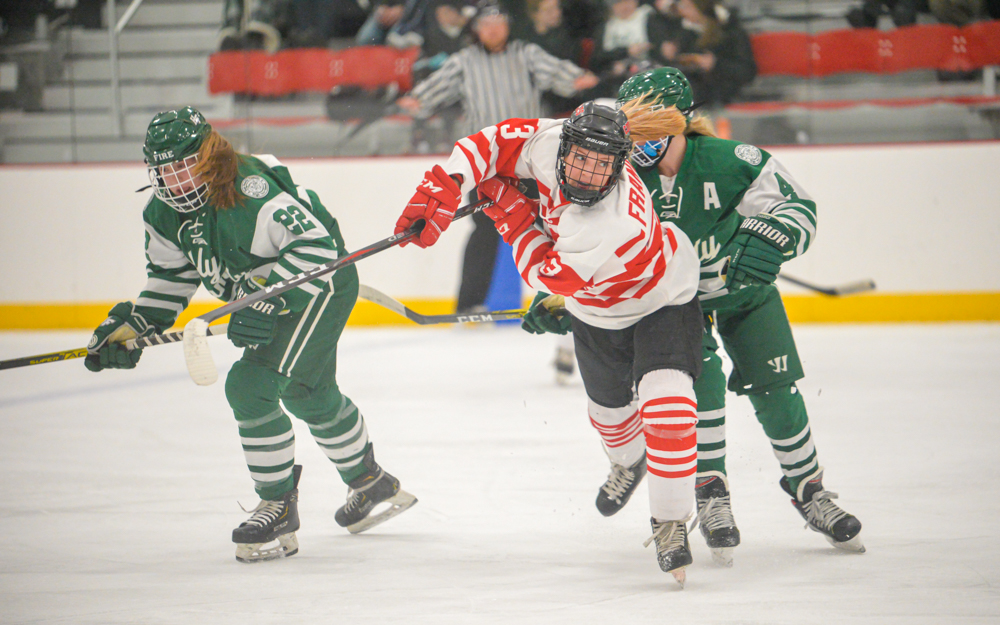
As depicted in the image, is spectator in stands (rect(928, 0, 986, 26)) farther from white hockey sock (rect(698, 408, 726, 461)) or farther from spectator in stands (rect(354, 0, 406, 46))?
white hockey sock (rect(698, 408, 726, 461))

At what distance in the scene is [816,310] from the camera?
5.90m

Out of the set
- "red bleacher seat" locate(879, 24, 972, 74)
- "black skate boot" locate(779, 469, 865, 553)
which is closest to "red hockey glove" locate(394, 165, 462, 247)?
"black skate boot" locate(779, 469, 865, 553)

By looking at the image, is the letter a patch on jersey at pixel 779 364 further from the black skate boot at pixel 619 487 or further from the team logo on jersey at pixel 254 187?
the team logo on jersey at pixel 254 187

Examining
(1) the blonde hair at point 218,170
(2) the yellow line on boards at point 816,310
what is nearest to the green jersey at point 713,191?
(1) the blonde hair at point 218,170

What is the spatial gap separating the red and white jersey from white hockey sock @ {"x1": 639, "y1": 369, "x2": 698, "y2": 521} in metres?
0.16

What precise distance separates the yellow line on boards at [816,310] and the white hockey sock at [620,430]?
350cm

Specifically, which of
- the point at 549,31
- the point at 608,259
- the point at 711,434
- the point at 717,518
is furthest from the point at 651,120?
the point at 549,31

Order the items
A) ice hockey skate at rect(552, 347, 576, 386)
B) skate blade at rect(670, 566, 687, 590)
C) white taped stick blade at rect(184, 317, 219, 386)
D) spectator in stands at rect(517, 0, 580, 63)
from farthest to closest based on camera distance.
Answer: spectator in stands at rect(517, 0, 580, 63) < ice hockey skate at rect(552, 347, 576, 386) < white taped stick blade at rect(184, 317, 219, 386) < skate blade at rect(670, 566, 687, 590)

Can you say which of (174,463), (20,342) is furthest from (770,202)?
(20,342)

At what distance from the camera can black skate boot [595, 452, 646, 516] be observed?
2479 millimetres

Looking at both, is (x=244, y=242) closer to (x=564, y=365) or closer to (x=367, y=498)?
(x=367, y=498)

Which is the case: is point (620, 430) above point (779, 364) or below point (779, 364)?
below

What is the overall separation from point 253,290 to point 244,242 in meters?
0.13

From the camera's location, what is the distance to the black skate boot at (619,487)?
248cm
